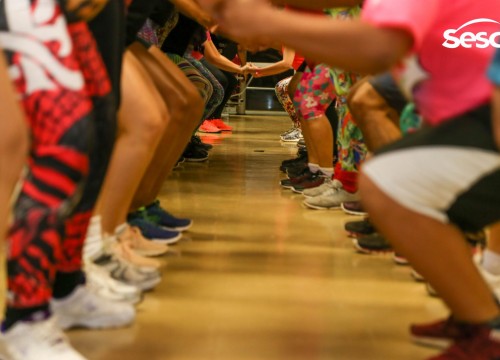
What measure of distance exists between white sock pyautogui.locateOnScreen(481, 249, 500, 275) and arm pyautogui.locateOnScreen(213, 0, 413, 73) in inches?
41.5

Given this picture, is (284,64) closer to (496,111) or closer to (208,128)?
(208,128)

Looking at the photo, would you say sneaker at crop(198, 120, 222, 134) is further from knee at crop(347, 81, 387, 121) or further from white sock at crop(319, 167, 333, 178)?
knee at crop(347, 81, 387, 121)

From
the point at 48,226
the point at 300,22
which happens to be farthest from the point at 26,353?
the point at 300,22

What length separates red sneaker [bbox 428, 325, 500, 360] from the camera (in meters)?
1.48

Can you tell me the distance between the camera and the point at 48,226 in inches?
53.7

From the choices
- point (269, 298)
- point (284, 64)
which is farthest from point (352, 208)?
point (284, 64)

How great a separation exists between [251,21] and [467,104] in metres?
0.44

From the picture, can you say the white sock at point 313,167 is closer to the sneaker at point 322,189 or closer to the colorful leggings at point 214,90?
the sneaker at point 322,189

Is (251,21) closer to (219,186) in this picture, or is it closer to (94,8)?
(94,8)

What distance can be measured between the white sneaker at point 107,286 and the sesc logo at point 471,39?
994 mm

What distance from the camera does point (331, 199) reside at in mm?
3602

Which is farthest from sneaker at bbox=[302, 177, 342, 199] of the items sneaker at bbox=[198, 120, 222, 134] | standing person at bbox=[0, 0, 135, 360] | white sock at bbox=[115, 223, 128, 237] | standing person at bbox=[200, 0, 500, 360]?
sneaker at bbox=[198, 120, 222, 134]

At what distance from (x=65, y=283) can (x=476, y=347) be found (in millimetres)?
874

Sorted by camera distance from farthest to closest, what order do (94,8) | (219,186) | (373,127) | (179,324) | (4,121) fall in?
(219,186) → (373,127) → (179,324) → (94,8) → (4,121)
